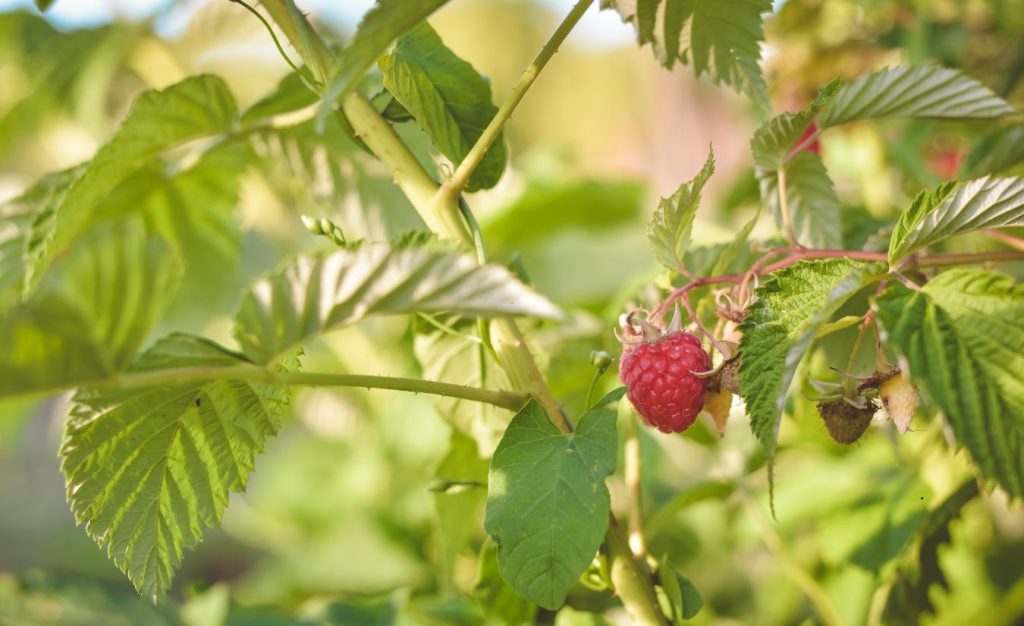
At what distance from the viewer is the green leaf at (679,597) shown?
48cm

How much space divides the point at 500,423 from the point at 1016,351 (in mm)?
293

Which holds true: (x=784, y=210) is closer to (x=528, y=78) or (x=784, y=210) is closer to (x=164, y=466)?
(x=528, y=78)

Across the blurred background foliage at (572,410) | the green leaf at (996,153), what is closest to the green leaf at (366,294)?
the blurred background foliage at (572,410)

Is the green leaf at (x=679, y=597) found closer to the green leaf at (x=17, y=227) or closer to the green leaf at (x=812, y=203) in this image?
the green leaf at (x=812, y=203)

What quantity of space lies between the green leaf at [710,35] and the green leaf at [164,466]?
276 mm

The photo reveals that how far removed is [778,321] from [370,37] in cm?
22

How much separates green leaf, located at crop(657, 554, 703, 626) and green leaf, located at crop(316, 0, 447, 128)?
30cm

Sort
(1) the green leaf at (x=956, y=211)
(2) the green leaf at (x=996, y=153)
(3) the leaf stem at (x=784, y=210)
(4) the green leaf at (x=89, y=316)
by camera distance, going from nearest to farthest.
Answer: (4) the green leaf at (x=89, y=316) → (1) the green leaf at (x=956, y=211) → (3) the leaf stem at (x=784, y=210) → (2) the green leaf at (x=996, y=153)

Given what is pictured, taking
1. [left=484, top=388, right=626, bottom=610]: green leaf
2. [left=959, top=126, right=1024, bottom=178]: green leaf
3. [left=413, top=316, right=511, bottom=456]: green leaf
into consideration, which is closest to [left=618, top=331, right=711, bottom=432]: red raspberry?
[left=484, top=388, right=626, bottom=610]: green leaf

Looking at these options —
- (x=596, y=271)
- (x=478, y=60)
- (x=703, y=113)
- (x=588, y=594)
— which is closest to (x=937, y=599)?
(x=588, y=594)

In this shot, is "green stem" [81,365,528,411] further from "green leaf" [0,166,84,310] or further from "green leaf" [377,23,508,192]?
"green leaf" [0,166,84,310]

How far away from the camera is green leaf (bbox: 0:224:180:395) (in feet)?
1.01

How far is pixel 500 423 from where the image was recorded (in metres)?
0.57

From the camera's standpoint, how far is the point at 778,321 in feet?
1.35
